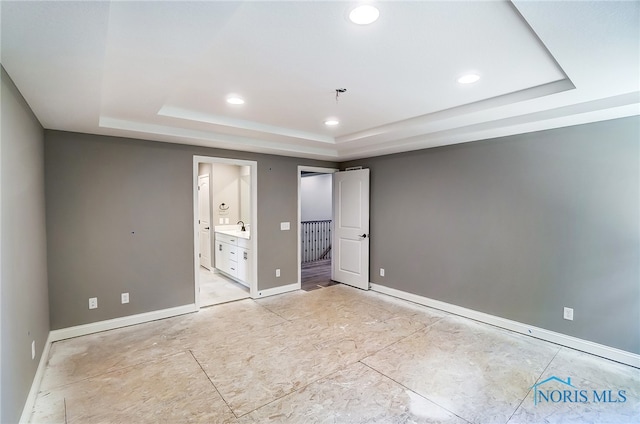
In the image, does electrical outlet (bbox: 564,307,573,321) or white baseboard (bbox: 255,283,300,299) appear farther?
white baseboard (bbox: 255,283,300,299)

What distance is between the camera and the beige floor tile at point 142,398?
7.20 ft

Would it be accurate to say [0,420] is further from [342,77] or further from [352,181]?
[352,181]

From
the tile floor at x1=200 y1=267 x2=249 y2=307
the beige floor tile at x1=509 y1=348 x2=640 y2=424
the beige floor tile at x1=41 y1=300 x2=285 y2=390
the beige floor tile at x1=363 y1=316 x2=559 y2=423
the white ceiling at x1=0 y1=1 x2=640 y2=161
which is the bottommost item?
the beige floor tile at x1=509 y1=348 x2=640 y2=424

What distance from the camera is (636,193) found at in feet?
9.47

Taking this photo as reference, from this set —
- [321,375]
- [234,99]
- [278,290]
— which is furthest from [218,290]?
[234,99]

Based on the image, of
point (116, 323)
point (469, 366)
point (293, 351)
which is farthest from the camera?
point (116, 323)

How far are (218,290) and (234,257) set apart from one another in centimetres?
64

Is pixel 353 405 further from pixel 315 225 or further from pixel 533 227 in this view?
pixel 315 225

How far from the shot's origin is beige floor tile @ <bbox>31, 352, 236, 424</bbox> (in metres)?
2.20

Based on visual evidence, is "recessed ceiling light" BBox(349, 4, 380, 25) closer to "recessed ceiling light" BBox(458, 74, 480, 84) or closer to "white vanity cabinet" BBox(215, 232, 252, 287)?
"recessed ceiling light" BBox(458, 74, 480, 84)

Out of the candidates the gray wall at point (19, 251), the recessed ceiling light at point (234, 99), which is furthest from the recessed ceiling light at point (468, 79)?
the gray wall at point (19, 251)

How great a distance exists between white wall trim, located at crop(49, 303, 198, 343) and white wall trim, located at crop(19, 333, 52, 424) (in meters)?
0.24

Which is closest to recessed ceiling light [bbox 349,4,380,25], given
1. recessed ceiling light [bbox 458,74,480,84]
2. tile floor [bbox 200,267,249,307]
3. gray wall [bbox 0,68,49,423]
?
recessed ceiling light [bbox 458,74,480,84]

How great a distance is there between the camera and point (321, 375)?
2734mm
